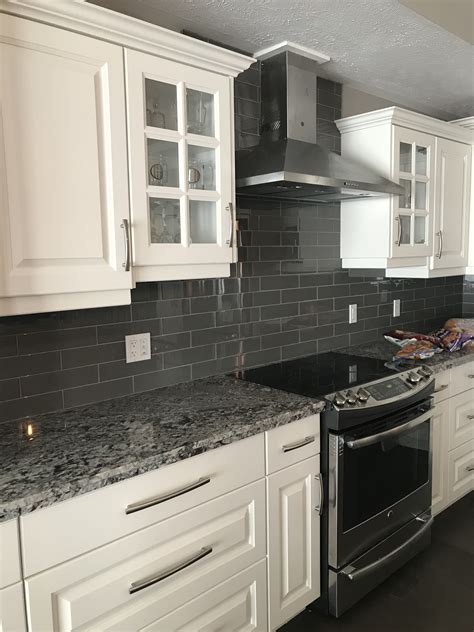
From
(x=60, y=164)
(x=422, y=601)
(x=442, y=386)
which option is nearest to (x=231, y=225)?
(x=60, y=164)

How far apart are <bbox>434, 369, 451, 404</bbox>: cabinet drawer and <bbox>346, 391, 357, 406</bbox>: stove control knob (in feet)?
2.46

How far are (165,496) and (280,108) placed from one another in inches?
70.2

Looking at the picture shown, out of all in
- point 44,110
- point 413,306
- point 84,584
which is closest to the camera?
point 84,584

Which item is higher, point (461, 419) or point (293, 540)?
point (461, 419)

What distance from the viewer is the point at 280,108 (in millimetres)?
2369

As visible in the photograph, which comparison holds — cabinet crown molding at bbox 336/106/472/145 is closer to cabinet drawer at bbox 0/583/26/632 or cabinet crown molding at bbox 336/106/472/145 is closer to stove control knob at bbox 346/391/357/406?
stove control knob at bbox 346/391/357/406

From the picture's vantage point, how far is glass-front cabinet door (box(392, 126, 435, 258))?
2.78 meters

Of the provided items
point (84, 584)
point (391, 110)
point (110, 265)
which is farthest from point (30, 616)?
point (391, 110)

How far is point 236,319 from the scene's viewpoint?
8.08ft

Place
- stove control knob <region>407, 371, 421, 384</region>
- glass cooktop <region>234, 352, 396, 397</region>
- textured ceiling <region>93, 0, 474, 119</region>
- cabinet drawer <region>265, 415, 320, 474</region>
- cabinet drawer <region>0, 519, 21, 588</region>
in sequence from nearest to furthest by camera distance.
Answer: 1. cabinet drawer <region>0, 519, 21, 588</region>
2. cabinet drawer <region>265, 415, 320, 474</region>
3. textured ceiling <region>93, 0, 474, 119</region>
4. glass cooktop <region>234, 352, 396, 397</region>
5. stove control knob <region>407, 371, 421, 384</region>

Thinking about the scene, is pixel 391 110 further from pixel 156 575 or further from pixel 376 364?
pixel 156 575

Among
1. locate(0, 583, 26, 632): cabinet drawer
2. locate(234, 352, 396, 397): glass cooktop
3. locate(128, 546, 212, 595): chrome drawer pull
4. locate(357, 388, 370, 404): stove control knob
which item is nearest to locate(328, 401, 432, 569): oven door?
locate(357, 388, 370, 404): stove control knob

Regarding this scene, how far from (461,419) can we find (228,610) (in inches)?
69.8

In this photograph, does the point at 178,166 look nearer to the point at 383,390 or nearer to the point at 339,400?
the point at 339,400
